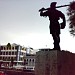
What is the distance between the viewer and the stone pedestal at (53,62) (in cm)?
1298

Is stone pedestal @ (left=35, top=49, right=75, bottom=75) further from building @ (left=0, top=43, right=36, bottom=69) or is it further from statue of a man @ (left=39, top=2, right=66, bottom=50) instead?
building @ (left=0, top=43, right=36, bottom=69)

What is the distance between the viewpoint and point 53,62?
13008 mm

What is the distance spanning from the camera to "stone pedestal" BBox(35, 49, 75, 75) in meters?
13.0

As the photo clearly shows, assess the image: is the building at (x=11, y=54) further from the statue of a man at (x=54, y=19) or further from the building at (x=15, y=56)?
the statue of a man at (x=54, y=19)

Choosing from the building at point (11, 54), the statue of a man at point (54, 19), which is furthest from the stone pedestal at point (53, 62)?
the building at point (11, 54)

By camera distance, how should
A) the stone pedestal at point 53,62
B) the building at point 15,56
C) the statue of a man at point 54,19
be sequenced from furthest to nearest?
the building at point 15,56
the statue of a man at point 54,19
the stone pedestal at point 53,62

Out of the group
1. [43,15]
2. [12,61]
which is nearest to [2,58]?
[12,61]

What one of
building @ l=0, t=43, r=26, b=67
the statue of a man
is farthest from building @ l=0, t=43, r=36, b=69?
the statue of a man

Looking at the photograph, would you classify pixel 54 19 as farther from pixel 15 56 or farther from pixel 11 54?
pixel 11 54

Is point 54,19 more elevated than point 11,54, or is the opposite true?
point 11,54

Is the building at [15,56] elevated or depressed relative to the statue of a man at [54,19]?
elevated

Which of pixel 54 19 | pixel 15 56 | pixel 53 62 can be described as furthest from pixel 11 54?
pixel 53 62

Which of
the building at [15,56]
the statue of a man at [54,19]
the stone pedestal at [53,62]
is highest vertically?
the building at [15,56]

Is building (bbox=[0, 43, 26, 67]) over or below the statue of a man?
over
